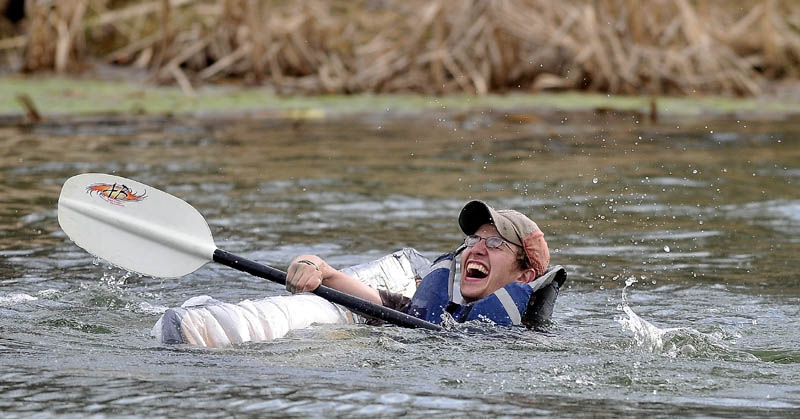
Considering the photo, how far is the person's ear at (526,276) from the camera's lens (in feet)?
17.9

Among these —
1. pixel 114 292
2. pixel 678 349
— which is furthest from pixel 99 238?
pixel 678 349

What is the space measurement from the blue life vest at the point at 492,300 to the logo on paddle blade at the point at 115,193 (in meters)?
1.40

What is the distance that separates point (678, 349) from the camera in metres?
5.21

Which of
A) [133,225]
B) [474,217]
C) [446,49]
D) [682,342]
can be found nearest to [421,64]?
[446,49]

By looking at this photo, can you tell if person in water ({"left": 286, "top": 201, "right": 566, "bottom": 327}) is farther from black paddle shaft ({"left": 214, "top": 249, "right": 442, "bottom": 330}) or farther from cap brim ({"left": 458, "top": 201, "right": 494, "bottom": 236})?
black paddle shaft ({"left": 214, "top": 249, "right": 442, "bottom": 330})

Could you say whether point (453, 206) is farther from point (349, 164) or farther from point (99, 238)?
point (99, 238)

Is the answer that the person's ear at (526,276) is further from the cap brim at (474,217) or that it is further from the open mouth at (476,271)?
the cap brim at (474,217)

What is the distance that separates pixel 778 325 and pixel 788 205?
335 centimetres

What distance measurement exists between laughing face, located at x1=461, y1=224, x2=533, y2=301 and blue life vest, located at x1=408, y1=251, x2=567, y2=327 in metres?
0.07

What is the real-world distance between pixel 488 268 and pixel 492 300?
0.21 m

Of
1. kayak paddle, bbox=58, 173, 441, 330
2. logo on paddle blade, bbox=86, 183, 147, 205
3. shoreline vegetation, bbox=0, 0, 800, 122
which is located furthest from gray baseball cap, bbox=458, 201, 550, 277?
shoreline vegetation, bbox=0, 0, 800, 122

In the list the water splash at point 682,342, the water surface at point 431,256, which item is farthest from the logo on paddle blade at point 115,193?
the water splash at point 682,342

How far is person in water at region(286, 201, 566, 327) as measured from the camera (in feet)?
17.5

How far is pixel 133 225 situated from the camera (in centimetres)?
586
